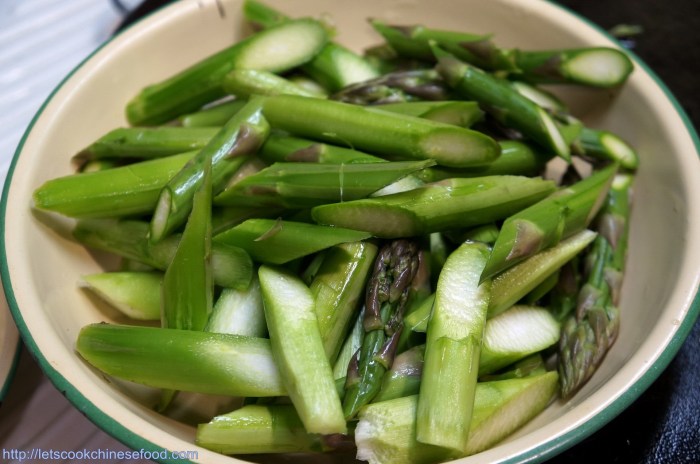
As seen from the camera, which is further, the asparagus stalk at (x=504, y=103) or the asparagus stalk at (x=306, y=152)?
the asparagus stalk at (x=504, y=103)

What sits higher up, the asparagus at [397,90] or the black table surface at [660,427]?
the asparagus at [397,90]

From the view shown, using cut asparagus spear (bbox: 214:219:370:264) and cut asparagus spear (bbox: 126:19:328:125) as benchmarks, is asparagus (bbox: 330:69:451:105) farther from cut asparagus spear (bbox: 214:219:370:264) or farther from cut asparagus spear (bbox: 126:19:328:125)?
cut asparagus spear (bbox: 214:219:370:264)

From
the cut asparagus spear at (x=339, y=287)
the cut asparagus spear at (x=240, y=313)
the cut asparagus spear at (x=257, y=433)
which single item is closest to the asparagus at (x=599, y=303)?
the cut asparagus spear at (x=339, y=287)

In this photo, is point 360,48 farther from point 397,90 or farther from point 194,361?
point 194,361

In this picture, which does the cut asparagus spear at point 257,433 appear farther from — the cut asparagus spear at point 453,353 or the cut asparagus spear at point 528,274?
the cut asparagus spear at point 528,274

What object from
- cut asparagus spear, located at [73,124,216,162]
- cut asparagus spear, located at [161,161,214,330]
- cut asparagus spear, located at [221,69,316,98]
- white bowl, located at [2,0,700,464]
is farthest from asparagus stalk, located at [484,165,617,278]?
cut asparagus spear, located at [73,124,216,162]

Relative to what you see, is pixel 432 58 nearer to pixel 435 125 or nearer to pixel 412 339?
pixel 435 125

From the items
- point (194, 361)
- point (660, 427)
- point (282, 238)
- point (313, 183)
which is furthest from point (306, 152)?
point (660, 427)
